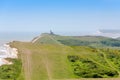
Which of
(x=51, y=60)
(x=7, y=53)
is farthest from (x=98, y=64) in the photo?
(x=7, y=53)

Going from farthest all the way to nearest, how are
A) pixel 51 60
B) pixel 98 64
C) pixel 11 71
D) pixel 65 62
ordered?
1. pixel 51 60
2. pixel 65 62
3. pixel 98 64
4. pixel 11 71

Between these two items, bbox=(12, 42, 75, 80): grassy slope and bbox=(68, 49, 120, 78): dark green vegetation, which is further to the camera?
bbox=(68, 49, 120, 78): dark green vegetation

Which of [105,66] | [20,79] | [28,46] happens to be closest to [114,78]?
[105,66]

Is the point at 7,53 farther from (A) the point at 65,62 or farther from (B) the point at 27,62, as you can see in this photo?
(A) the point at 65,62

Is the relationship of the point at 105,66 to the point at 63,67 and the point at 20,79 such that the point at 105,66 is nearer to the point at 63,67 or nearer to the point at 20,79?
the point at 63,67

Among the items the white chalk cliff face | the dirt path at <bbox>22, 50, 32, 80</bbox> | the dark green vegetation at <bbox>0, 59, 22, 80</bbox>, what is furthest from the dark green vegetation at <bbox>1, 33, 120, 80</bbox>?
the white chalk cliff face

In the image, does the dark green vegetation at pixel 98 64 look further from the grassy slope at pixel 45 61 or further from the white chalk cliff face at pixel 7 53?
the white chalk cliff face at pixel 7 53

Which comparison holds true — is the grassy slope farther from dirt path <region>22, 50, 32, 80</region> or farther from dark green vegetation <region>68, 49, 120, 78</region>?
dark green vegetation <region>68, 49, 120, 78</region>

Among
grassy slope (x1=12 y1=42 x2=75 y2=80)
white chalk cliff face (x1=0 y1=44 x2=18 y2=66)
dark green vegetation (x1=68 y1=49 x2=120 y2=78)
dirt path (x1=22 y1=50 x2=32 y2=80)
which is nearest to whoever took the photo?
dirt path (x1=22 y1=50 x2=32 y2=80)

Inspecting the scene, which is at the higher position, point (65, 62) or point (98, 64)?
point (65, 62)

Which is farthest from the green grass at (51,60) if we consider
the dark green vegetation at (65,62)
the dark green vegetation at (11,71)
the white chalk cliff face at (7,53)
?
the white chalk cliff face at (7,53)
